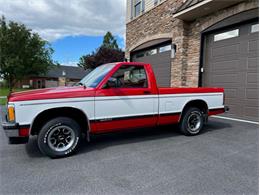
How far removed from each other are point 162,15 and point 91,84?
27.1 ft

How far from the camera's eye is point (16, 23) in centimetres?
1808

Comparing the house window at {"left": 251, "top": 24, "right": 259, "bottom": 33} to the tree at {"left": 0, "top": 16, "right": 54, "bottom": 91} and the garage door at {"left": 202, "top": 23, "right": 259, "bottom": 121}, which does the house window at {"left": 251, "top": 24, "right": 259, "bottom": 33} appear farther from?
the tree at {"left": 0, "top": 16, "right": 54, "bottom": 91}

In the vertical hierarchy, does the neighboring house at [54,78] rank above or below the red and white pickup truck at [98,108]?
above

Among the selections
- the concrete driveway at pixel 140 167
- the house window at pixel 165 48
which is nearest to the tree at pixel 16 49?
the house window at pixel 165 48

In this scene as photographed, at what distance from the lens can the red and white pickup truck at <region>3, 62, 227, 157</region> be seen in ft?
11.6

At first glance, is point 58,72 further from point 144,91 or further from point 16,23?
point 144,91

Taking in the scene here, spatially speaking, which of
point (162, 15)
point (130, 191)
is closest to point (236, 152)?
point (130, 191)

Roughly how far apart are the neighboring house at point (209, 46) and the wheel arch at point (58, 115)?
6.17 meters

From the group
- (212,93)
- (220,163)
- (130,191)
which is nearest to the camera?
(130,191)

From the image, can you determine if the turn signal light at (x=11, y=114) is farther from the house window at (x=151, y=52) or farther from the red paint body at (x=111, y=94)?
the house window at (x=151, y=52)

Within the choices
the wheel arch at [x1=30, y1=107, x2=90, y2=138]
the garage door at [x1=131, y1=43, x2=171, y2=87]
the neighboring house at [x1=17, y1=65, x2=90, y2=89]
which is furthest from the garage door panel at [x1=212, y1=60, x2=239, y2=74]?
the neighboring house at [x1=17, y1=65, x2=90, y2=89]

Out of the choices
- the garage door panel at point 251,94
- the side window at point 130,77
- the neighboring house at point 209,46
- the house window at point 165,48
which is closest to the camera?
the side window at point 130,77

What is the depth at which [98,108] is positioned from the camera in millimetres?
4047

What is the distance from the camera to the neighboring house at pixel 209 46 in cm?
723
